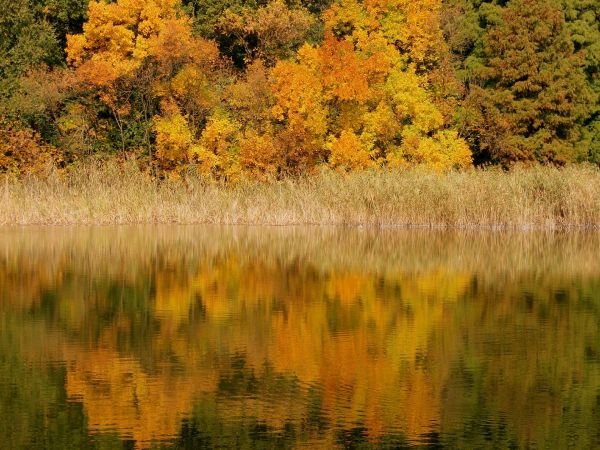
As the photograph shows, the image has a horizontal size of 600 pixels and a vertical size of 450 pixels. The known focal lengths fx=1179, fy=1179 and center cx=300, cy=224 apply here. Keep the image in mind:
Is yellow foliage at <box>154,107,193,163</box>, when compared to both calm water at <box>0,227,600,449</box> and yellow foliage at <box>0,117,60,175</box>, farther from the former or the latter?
calm water at <box>0,227,600,449</box>

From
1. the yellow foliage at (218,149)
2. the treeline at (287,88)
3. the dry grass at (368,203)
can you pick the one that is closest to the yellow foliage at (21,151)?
the treeline at (287,88)

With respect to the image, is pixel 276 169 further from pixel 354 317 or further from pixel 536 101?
pixel 354 317

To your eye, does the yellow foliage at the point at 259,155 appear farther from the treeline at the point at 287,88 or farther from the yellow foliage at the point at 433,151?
the yellow foliage at the point at 433,151

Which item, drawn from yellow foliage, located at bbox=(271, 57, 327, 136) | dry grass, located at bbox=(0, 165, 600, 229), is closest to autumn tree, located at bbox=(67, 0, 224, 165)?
yellow foliage, located at bbox=(271, 57, 327, 136)

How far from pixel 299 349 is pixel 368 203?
19.1 metres

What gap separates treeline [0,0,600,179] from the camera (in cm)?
3997

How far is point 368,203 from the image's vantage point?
3222cm

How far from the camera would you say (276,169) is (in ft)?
129

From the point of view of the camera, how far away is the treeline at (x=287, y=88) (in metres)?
40.0

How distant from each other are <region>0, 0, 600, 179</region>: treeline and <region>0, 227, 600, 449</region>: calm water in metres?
Result: 15.9

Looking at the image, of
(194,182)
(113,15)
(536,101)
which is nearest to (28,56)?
(113,15)

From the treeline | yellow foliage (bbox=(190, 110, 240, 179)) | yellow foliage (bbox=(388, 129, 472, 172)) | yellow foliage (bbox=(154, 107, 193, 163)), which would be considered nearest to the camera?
the treeline

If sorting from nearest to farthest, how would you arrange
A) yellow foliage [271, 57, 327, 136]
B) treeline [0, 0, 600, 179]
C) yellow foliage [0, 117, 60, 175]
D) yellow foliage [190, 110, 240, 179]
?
1. yellow foliage [271, 57, 327, 136]
2. yellow foliage [0, 117, 60, 175]
3. treeline [0, 0, 600, 179]
4. yellow foliage [190, 110, 240, 179]

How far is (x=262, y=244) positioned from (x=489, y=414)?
54.6ft
